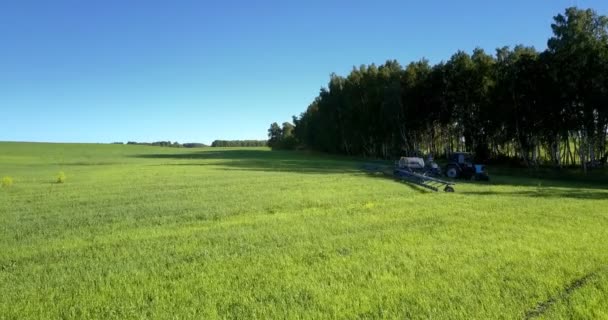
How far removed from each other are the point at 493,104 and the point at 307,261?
40343mm

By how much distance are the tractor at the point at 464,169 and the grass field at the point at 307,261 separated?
14004 mm

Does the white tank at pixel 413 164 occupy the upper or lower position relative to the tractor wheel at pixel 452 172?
upper

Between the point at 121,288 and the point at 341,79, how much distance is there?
241 feet

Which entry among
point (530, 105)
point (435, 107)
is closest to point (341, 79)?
point (435, 107)

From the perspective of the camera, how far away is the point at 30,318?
237 inches

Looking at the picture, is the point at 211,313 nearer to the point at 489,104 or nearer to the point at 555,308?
the point at 555,308

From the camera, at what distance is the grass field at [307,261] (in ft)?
20.4

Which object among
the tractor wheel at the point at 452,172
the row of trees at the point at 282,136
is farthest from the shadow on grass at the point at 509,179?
the row of trees at the point at 282,136

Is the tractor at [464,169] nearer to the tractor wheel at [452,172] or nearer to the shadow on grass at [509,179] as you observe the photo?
the tractor wheel at [452,172]

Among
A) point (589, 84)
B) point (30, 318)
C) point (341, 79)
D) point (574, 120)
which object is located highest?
point (341, 79)

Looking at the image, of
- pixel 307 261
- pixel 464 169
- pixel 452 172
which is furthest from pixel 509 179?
pixel 307 261

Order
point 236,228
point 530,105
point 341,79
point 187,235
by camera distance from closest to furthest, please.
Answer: point 187,235 < point 236,228 < point 530,105 < point 341,79

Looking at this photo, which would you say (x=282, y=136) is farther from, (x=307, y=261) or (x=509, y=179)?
(x=307, y=261)

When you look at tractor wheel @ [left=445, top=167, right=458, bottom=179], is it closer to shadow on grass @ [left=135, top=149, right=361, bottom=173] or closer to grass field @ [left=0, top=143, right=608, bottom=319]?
shadow on grass @ [left=135, top=149, right=361, bottom=173]
